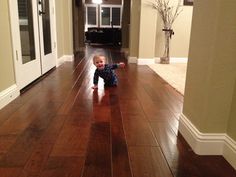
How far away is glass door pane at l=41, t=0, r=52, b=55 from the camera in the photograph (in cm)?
363

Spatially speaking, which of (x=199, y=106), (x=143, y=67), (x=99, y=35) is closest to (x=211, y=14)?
(x=199, y=106)

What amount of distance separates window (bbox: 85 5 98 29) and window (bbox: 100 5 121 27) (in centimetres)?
27

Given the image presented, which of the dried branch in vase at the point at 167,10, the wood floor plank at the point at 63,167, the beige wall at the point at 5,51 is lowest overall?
the wood floor plank at the point at 63,167

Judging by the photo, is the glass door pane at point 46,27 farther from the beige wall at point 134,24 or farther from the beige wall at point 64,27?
the beige wall at point 134,24

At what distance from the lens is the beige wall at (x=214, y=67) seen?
1.23 metres

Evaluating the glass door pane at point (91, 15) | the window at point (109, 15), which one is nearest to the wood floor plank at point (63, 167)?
the window at point (109, 15)

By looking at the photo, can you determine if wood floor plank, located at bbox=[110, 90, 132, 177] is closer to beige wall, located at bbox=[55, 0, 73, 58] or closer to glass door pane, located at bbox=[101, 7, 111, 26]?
beige wall, located at bbox=[55, 0, 73, 58]

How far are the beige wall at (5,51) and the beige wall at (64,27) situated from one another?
225 centimetres

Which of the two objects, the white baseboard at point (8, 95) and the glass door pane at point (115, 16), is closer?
the white baseboard at point (8, 95)

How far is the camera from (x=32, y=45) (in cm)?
311

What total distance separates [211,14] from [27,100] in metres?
1.82

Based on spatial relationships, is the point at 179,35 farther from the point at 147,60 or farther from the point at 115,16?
the point at 115,16

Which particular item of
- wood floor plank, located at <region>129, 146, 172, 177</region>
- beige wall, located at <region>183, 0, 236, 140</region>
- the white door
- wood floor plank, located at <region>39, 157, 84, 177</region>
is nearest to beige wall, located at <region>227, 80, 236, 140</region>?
beige wall, located at <region>183, 0, 236, 140</region>

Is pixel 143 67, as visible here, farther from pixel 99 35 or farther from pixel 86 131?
pixel 99 35
